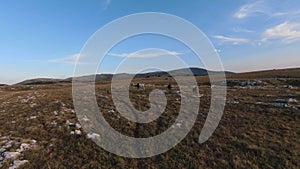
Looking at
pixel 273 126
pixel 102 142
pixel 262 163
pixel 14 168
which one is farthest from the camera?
pixel 273 126

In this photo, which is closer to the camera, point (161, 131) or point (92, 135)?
point (92, 135)

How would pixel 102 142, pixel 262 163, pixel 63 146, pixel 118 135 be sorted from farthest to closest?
pixel 118 135 < pixel 102 142 < pixel 63 146 < pixel 262 163

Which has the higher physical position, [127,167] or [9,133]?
[9,133]

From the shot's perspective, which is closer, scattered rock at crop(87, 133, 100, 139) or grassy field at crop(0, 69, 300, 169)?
grassy field at crop(0, 69, 300, 169)

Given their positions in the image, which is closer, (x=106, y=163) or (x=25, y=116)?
(x=106, y=163)

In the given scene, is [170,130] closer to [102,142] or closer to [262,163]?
[102,142]

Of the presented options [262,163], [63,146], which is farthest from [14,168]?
[262,163]

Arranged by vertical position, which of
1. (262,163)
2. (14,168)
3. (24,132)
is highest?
(24,132)

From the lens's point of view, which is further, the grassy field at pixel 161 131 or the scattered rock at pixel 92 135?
the scattered rock at pixel 92 135

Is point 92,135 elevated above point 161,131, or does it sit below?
above
